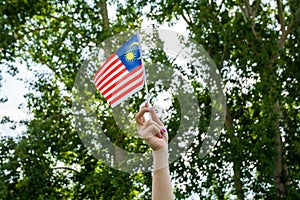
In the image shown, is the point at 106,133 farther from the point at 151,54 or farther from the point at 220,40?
the point at 220,40

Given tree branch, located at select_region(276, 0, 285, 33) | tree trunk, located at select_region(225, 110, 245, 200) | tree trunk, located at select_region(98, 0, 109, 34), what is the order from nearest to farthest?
tree trunk, located at select_region(225, 110, 245, 200) → tree branch, located at select_region(276, 0, 285, 33) → tree trunk, located at select_region(98, 0, 109, 34)

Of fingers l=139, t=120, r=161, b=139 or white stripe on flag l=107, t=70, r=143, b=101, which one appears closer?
fingers l=139, t=120, r=161, b=139

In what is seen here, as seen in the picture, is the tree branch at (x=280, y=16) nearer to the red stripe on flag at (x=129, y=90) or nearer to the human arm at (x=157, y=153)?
the red stripe on flag at (x=129, y=90)

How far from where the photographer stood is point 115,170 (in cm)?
1050

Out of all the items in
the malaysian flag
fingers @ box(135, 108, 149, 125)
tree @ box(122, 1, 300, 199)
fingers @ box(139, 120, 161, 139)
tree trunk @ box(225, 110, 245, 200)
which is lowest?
fingers @ box(139, 120, 161, 139)

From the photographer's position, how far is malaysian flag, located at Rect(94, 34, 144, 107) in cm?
286

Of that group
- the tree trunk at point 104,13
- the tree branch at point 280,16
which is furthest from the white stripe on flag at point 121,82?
the tree trunk at point 104,13

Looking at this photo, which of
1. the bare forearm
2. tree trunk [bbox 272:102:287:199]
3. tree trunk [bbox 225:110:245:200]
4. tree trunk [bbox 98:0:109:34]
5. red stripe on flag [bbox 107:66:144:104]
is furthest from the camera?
tree trunk [bbox 98:0:109:34]

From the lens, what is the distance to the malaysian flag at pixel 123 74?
2.86 meters

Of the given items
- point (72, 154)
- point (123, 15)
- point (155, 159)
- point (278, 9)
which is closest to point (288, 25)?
point (278, 9)

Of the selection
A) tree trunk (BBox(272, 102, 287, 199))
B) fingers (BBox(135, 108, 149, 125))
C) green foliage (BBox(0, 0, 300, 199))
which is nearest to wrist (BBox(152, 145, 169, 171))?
fingers (BBox(135, 108, 149, 125))

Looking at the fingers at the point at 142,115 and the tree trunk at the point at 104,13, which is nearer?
the fingers at the point at 142,115

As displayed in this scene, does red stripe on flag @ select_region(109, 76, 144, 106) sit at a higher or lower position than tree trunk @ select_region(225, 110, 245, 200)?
lower

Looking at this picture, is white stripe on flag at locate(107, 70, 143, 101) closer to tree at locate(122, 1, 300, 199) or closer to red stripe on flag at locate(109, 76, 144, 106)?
red stripe on flag at locate(109, 76, 144, 106)
